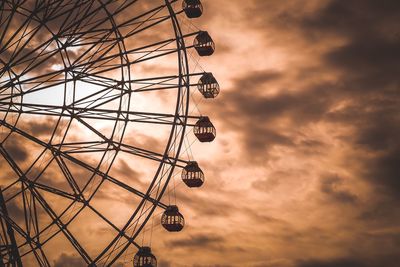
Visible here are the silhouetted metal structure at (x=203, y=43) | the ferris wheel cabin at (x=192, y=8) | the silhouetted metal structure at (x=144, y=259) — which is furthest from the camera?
the silhouetted metal structure at (x=203, y=43)

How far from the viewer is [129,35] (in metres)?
33.4

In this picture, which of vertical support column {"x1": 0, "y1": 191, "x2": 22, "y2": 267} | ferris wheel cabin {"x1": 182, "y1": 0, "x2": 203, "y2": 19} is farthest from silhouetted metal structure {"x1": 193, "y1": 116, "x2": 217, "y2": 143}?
vertical support column {"x1": 0, "y1": 191, "x2": 22, "y2": 267}

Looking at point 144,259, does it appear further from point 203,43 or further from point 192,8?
point 192,8

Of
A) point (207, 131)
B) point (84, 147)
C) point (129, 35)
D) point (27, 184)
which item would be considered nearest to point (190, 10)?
point (129, 35)

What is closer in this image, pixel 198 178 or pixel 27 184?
pixel 27 184

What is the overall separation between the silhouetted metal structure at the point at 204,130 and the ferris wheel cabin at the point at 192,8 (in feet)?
15.5

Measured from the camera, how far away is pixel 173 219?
3416cm

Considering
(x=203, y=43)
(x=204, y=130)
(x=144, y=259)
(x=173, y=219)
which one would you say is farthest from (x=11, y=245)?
(x=203, y=43)

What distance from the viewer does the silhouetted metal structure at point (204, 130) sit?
3462 centimetres

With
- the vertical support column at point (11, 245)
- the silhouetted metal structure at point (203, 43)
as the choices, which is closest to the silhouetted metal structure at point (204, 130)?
the silhouetted metal structure at point (203, 43)

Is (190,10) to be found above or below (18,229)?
above

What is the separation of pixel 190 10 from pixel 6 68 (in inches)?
344

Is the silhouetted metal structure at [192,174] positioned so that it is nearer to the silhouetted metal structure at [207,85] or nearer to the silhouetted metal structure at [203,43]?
the silhouetted metal structure at [207,85]

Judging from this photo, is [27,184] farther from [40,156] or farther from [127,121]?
[127,121]
